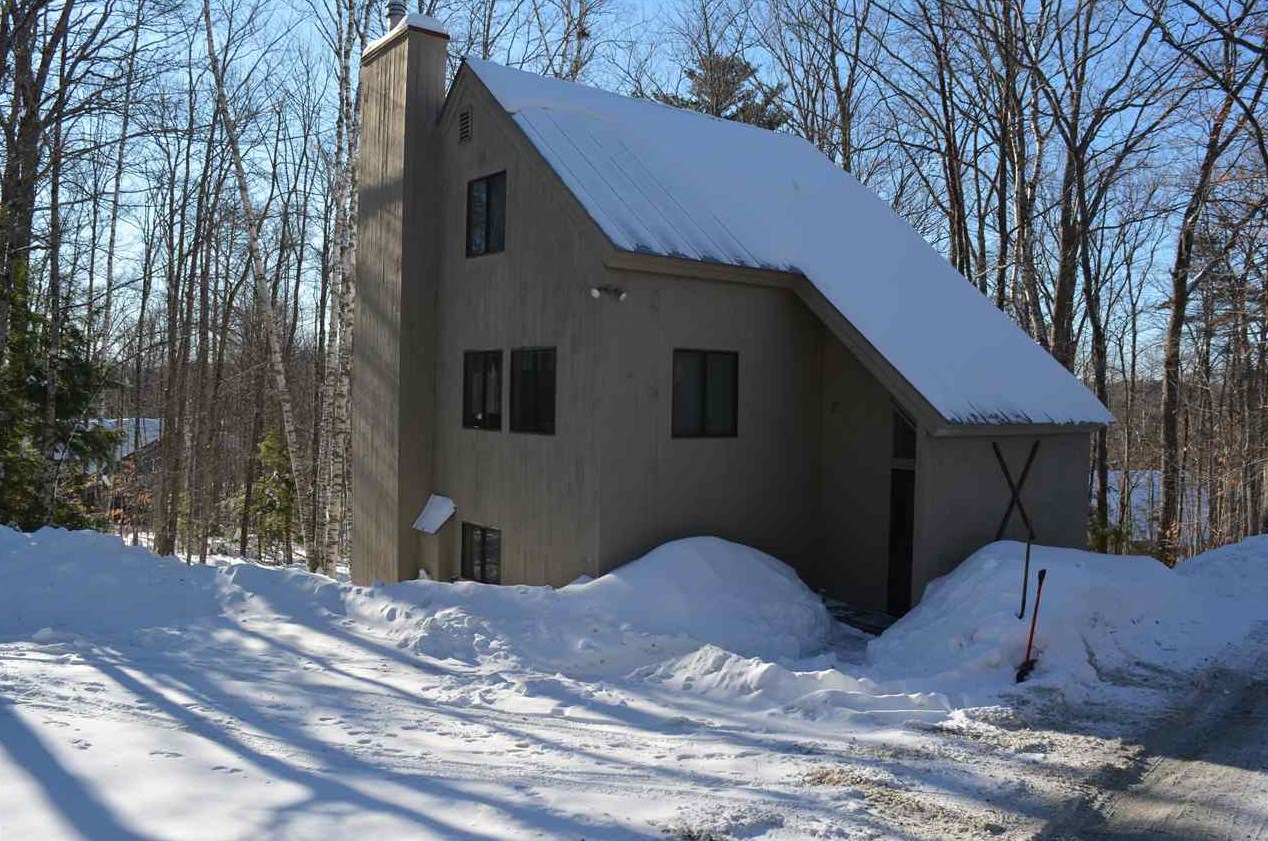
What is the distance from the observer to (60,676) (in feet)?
24.9

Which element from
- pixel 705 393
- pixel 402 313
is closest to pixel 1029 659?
pixel 705 393

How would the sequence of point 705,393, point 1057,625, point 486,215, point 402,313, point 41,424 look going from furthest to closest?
point 41,424, point 402,313, point 486,215, point 705,393, point 1057,625

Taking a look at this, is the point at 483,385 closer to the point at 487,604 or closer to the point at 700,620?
the point at 487,604

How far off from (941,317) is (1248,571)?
585 cm

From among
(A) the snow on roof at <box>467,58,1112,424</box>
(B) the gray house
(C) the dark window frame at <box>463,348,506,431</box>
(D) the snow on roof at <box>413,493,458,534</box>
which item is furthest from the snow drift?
(C) the dark window frame at <box>463,348,506,431</box>

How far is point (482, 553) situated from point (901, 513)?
5.73 meters

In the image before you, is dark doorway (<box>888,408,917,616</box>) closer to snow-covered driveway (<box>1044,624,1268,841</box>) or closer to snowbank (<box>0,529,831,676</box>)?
snowbank (<box>0,529,831,676</box>)

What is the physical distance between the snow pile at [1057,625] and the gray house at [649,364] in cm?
109

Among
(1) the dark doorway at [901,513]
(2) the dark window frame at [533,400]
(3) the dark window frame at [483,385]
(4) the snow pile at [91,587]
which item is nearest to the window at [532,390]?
(2) the dark window frame at [533,400]

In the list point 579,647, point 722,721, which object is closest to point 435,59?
point 579,647

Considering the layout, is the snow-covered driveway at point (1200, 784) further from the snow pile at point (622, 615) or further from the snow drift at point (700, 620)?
the snow pile at point (622, 615)

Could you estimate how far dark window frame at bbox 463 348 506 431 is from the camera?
40.6 ft

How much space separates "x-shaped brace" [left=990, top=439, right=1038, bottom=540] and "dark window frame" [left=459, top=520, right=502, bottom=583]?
6.52 meters

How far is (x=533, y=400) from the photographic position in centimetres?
1168
